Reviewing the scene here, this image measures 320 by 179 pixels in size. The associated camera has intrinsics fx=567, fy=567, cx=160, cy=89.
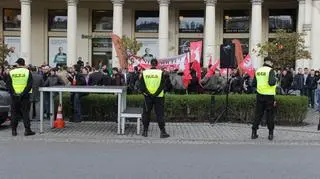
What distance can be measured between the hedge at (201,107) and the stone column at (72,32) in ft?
87.0

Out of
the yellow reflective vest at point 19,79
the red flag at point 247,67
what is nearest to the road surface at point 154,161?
the yellow reflective vest at point 19,79

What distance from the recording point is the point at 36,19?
47.4m

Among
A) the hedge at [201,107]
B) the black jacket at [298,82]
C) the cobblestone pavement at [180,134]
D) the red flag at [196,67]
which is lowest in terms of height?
the cobblestone pavement at [180,134]

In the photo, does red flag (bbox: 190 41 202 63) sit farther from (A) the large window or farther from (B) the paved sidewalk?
(A) the large window

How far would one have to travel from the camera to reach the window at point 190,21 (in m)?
46.8

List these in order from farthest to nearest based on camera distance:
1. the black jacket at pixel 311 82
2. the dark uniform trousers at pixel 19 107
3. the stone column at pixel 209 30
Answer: the stone column at pixel 209 30 < the black jacket at pixel 311 82 < the dark uniform trousers at pixel 19 107

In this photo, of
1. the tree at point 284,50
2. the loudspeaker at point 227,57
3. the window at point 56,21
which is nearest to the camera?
the loudspeaker at point 227,57

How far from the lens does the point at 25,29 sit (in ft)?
142

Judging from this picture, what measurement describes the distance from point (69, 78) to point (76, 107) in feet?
9.78

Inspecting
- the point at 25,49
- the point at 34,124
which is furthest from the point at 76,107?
the point at 25,49

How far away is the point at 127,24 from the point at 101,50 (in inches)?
123

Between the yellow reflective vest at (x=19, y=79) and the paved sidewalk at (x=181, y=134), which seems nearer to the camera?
the paved sidewalk at (x=181, y=134)

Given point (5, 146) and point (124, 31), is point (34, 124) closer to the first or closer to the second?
point (5, 146)

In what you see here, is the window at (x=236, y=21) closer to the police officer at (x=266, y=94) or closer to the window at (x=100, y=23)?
the window at (x=100, y=23)
